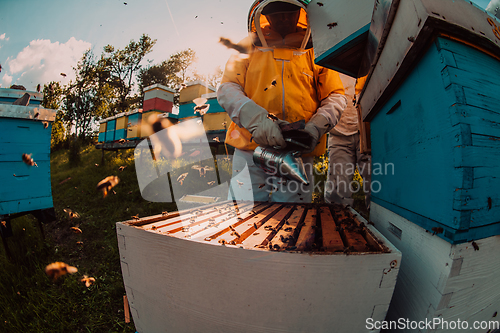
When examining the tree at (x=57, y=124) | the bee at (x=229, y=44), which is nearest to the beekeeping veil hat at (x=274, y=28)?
the bee at (x=229, y=44)

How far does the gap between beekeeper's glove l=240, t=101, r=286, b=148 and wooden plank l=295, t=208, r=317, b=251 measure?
665mm

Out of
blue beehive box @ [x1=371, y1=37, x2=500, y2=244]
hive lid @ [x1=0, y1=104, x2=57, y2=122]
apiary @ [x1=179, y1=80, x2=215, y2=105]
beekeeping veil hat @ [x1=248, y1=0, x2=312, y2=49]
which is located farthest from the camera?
apiary @ [x1=179, y1=80, x2=215, y2=105]

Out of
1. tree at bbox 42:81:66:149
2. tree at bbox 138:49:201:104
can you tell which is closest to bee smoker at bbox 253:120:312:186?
tree at bbox 42:81:66:149

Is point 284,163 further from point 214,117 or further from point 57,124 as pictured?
point 57,124

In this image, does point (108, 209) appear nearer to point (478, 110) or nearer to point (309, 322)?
point (309, 322)

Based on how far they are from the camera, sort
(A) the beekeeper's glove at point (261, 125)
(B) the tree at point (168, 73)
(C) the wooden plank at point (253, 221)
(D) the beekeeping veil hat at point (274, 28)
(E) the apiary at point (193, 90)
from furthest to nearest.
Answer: (B) the tree at point (168, 73), (E) the apiary at point (193, 90), (D) the beekeeping veil hat at point (274, 28), (A) the beekeeper's glove at point (261, 125), (C) the wooden plank at point (253, 221)

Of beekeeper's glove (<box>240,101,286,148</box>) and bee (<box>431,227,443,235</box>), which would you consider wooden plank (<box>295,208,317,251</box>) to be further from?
beekeeper's glove (<box>240,101,286,148</box>)

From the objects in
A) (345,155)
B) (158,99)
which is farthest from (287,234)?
(158,99)

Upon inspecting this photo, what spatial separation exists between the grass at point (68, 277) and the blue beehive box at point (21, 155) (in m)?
0.69

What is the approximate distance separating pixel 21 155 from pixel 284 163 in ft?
9.96

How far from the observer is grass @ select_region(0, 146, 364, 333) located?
6.33ft

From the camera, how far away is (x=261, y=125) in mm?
1873

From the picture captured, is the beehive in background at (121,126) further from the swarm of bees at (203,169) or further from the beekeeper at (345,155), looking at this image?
the beekeeper at (345,155)

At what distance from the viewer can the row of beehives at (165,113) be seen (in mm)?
5279
